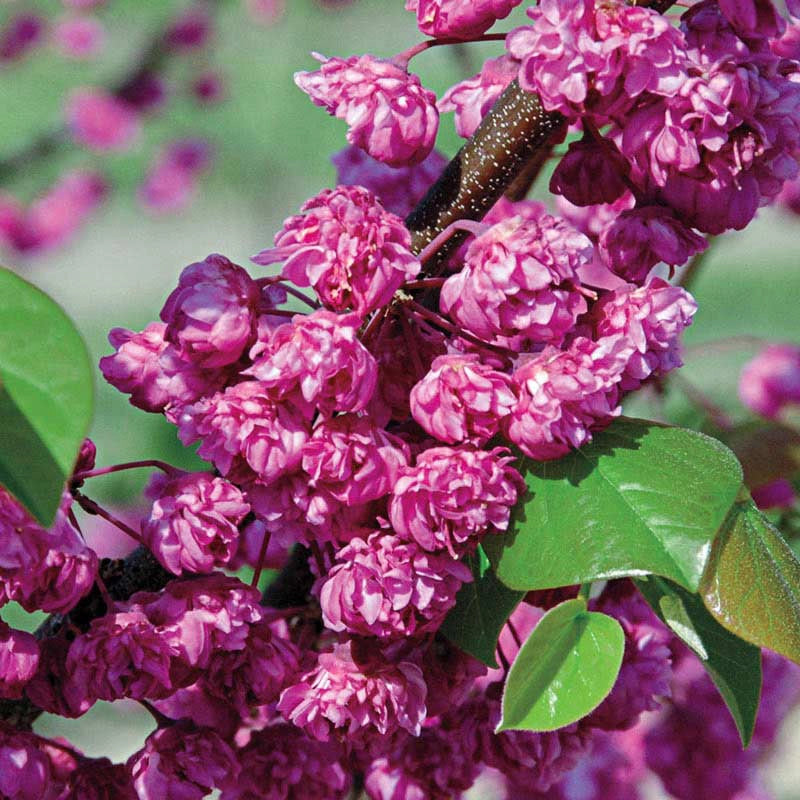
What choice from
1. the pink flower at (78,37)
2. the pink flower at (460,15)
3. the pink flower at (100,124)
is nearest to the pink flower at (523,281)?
the pink flower at (460,15)

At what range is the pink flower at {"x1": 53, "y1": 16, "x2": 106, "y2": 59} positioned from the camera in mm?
4645

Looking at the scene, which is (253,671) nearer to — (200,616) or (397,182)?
(200,616)

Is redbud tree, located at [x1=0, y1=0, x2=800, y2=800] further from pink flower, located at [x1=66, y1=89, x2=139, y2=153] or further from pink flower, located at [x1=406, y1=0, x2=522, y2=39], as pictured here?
pink flower, located at [x1=66, y1=89, x2=139, y2=153]

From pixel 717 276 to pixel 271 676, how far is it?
3702 millimetres

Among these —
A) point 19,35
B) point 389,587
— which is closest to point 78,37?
point 19,35

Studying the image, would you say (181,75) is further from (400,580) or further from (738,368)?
(400,580)

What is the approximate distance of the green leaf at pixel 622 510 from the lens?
0.50 m

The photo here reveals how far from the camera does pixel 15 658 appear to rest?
0.53 metres

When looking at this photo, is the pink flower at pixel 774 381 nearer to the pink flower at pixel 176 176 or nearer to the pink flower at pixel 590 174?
the pink flower at pixel 590 174

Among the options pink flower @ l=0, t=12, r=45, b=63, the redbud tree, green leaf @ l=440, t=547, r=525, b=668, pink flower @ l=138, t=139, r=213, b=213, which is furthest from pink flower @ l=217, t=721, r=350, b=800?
pink flower @ l=0, t=12, r=45, b=63

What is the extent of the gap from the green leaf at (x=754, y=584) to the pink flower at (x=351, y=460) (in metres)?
0.14

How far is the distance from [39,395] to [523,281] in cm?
19

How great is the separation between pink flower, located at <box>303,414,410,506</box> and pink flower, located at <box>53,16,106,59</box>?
446cm

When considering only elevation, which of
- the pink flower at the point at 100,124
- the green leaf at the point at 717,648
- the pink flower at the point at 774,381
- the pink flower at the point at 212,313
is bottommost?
the pink flower at the point at 100,124
